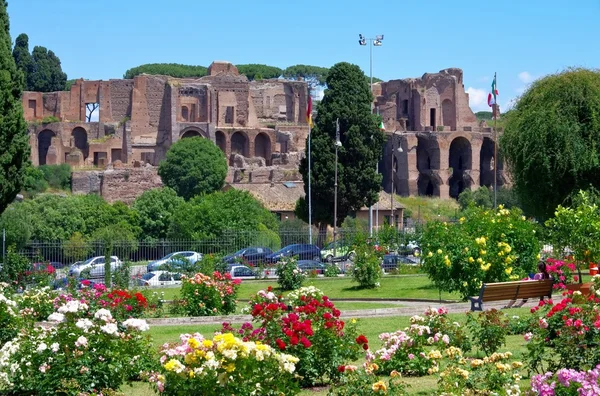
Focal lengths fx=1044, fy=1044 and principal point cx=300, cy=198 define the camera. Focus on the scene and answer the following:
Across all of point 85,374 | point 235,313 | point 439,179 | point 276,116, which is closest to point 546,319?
point 85,374

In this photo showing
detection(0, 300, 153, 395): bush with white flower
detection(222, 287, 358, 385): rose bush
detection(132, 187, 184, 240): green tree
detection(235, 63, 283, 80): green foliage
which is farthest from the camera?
detection(235, 63, 283, 80): green foliage

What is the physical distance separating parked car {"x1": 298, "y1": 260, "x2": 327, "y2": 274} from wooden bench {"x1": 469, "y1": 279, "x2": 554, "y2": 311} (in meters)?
14.6

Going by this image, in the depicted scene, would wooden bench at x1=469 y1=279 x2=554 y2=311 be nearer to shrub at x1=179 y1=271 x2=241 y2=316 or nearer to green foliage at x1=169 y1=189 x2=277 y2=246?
shrub at x1=179 y1=271 x2=241 y2=316

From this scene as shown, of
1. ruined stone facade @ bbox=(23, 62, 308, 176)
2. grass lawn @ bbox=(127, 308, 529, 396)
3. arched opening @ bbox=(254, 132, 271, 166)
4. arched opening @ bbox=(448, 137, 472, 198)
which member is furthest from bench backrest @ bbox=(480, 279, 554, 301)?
arched opening @ bbox=(254, 132, 271, 166)

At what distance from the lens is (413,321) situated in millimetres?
12406

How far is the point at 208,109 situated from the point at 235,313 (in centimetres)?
6442

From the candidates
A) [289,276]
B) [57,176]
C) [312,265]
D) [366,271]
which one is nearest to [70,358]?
[289,276]

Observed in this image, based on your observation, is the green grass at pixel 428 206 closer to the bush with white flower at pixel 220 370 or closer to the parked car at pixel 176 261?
the parked car at pixel 176 261

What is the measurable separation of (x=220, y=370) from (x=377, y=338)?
659 cm

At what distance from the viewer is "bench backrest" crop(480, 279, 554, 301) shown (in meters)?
17.2

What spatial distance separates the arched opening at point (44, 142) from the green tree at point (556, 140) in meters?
56.1

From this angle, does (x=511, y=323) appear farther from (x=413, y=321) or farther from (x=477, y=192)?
(x=477, y=192)

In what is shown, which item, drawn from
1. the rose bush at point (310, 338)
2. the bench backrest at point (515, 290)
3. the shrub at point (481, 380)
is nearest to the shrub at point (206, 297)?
the bench backrest at point (515, 290)

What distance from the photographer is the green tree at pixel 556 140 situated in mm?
29234
